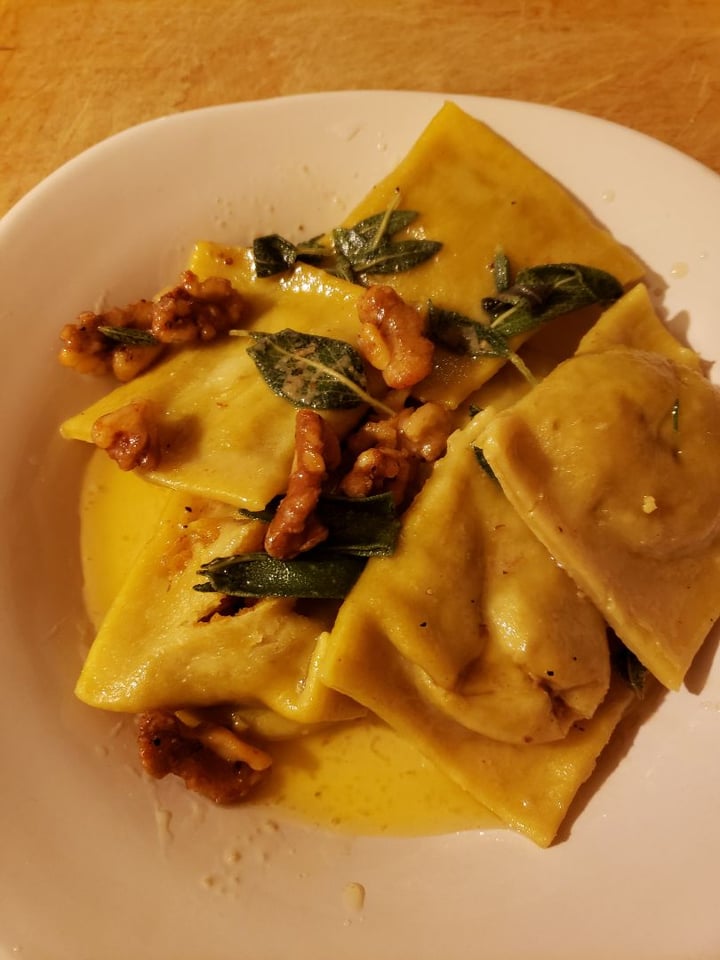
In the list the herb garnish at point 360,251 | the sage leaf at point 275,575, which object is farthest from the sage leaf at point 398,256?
the sage leaf at point 275,575

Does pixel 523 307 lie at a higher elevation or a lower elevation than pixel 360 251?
lower

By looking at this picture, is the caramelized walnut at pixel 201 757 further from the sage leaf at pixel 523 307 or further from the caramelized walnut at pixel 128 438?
the sage leaf at pixel 523 307

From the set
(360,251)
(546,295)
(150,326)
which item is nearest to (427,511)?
(546,295)

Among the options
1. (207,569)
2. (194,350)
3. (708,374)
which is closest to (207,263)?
(194,350)

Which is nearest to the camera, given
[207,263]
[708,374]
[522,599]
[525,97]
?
[522,599]

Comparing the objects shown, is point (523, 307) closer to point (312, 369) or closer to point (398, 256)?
point (398, 256)

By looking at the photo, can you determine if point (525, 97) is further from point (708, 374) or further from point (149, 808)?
point (149, 808)

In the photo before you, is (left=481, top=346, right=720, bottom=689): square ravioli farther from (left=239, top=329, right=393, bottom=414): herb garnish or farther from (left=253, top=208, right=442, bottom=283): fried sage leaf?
(left=253, top=208, right=442, bottom=283): fried sage leaf
